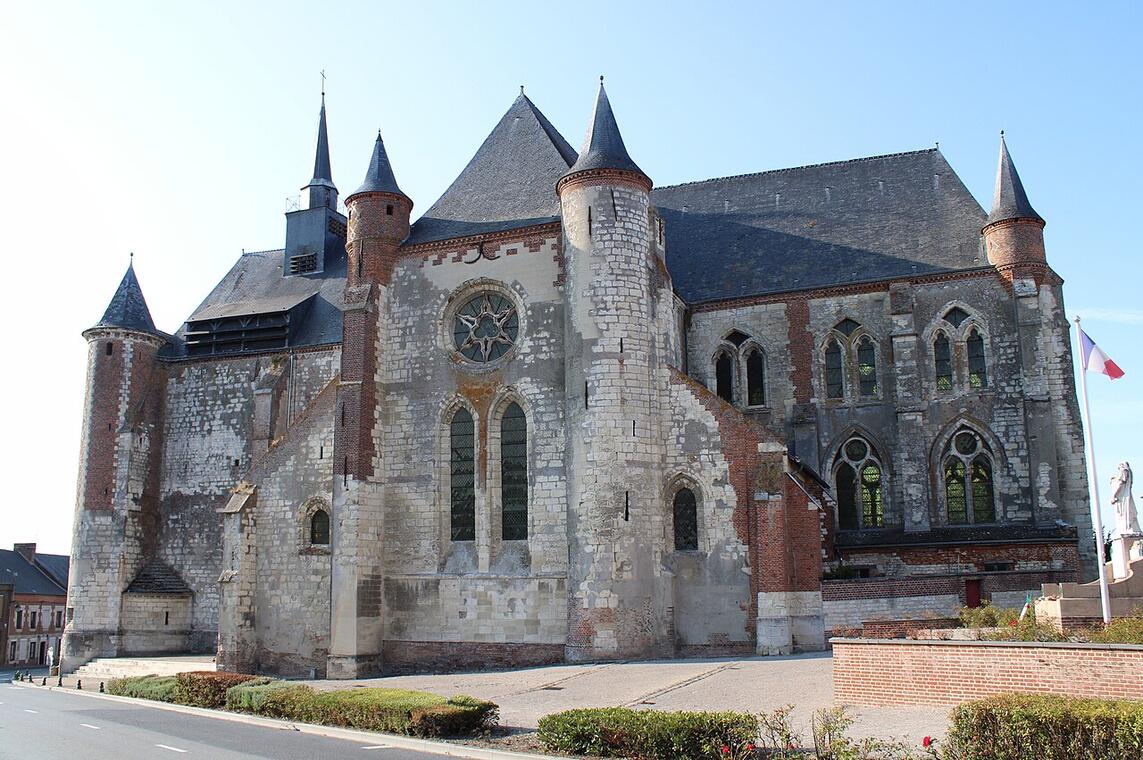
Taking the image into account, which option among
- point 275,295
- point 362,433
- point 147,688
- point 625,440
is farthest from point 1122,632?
point 275,295

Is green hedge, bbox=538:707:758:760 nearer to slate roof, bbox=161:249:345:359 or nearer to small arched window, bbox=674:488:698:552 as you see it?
small arched window, bbox=674:488:698:552

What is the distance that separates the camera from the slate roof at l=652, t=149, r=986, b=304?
3112cm

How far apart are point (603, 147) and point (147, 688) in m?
17.8

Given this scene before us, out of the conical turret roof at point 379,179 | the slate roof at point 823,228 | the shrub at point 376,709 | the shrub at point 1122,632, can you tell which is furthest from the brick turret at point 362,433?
the shrub at point 1122,632

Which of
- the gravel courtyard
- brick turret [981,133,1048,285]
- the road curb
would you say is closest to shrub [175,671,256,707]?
the road curb

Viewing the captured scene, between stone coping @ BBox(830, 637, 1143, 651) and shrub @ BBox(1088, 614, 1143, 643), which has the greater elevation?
shrub @ BBox(1088, 614, 1143, 643)

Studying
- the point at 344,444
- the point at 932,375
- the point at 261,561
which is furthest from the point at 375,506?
the point at 932,375

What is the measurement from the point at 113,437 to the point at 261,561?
11099mm

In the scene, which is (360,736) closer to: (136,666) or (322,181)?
(136,666)

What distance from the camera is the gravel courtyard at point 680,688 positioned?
1420cm

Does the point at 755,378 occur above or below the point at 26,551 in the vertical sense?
above

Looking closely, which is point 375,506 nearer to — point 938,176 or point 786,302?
point 786,302

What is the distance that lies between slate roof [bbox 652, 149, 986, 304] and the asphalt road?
20236 mm

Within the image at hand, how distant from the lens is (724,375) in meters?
32.3
